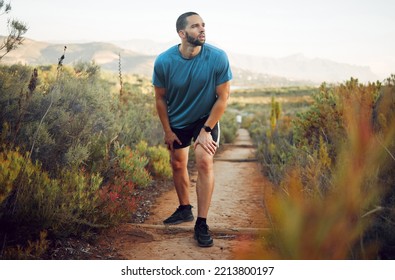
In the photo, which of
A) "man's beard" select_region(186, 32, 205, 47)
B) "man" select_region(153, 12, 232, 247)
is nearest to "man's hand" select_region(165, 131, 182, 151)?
"man" select_region(153, 12, 232, 247)

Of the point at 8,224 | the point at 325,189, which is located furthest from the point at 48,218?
the point at 325,189

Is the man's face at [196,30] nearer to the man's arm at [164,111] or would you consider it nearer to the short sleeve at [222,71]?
the short sleeve at [222,71]

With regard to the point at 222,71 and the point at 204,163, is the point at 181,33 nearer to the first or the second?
the point at 222,71

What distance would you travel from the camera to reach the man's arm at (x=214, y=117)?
11.6 feet

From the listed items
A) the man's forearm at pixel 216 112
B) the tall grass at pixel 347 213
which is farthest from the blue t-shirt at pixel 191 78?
the tall grass at pixel 347 213

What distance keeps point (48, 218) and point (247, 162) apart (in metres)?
6.78

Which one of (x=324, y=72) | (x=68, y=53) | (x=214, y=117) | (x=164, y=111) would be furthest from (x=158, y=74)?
(x=324, y=72)

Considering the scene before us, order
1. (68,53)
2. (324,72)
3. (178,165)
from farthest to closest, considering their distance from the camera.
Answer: (324,72) → (68,53) → (178,165)

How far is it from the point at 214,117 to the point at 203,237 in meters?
1.06

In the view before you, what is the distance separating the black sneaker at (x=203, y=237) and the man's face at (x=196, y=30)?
163 cm

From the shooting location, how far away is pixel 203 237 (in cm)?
348

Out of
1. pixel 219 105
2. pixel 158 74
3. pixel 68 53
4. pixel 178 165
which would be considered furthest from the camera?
pixel 68 53

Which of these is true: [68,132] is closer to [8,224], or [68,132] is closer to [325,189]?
[8,224]
